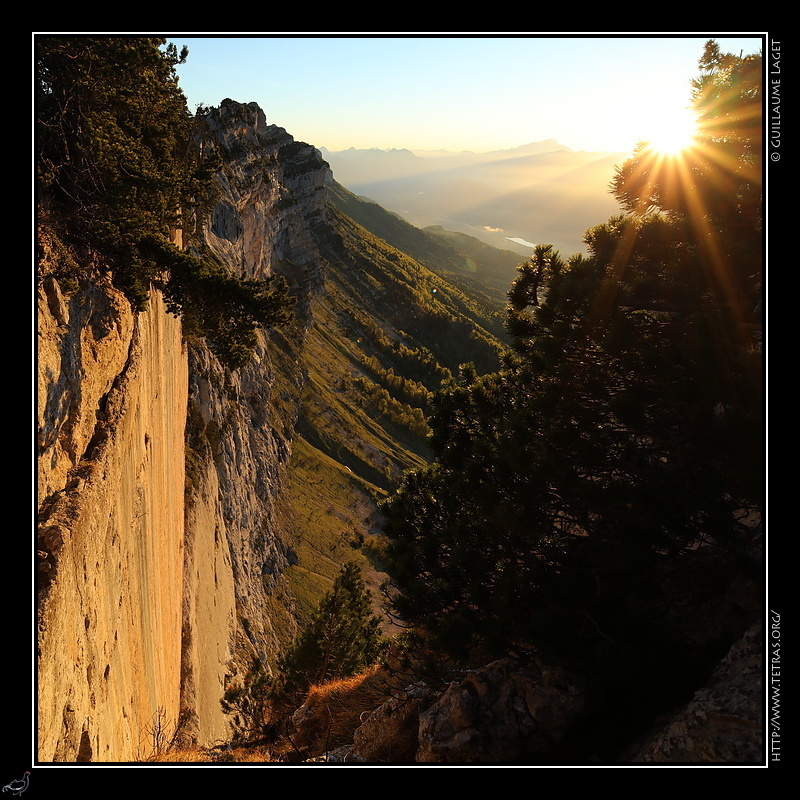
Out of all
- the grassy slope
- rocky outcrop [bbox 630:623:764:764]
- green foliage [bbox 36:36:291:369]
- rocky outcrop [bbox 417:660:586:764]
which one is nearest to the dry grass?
rocky outcrop [bbox 417:660:586:764]

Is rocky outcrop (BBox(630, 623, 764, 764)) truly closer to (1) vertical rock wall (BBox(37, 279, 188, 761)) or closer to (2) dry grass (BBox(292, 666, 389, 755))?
(2) dry grass (BBox(292, 666, 389, 755))

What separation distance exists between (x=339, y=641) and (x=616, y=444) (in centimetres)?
2883

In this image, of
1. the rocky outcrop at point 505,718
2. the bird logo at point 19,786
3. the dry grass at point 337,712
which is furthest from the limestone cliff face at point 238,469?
the bird logo at point 19,786

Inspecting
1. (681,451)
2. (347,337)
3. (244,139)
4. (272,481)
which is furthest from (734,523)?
(347,337)

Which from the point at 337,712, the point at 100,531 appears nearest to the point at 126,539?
the point at 100,531

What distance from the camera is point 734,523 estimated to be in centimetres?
1099

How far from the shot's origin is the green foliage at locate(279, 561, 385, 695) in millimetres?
32750

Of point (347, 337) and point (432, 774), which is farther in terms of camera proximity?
point (347, 337)

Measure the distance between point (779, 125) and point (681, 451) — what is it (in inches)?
267

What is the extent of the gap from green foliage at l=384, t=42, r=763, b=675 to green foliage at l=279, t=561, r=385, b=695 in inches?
830

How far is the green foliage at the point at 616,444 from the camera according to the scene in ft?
33.8

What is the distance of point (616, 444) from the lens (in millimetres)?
12203

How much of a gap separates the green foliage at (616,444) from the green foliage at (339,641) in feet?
69.2

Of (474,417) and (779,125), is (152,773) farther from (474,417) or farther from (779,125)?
(779,125)
